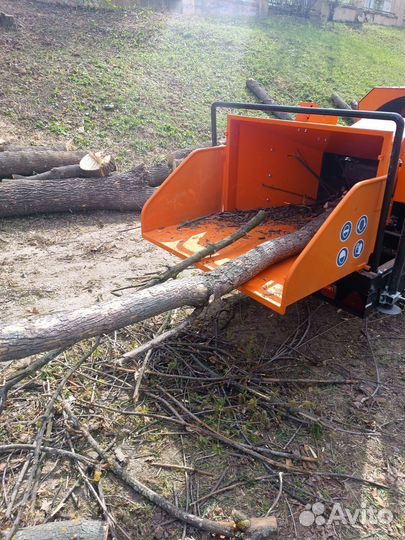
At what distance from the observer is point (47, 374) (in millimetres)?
2961

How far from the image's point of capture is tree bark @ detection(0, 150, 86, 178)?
648cm

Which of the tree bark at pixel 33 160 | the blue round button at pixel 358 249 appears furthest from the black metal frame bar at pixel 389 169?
the tree bark at pixel 33 160

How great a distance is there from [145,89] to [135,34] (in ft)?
11.7

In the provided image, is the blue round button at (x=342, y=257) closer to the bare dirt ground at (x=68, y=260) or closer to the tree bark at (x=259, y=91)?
the bare dirt ground at (x=68, y=260)

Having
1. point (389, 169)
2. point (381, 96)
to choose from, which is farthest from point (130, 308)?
point (381, 96)

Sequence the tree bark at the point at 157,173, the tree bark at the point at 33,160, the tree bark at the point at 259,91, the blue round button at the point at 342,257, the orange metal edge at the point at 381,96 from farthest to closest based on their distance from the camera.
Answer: the tree bark at the point at 259,91 < the tree bark at the point at 157,173 < the tree bark at the point at 33,160 < the orange metal edge at the point at 381,96 < the blue round button at the point at 342,257

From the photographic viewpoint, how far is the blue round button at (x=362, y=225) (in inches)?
109

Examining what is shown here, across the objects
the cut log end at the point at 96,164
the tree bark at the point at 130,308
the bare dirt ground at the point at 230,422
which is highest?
the tree bark at the point at 130,308

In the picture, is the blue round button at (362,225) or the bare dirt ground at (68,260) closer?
the blue round button at (362,225)

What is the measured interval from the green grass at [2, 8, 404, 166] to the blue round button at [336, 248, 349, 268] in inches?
236

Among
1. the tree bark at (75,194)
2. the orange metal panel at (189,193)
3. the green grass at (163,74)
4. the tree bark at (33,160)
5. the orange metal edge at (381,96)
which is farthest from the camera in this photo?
the green grass at (163,74)

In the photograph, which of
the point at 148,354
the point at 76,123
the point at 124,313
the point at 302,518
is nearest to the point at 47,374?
the point at 148,354

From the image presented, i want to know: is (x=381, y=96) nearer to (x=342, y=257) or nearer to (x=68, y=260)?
(x=342, y=257)

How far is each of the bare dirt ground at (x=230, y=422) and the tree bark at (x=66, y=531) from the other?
104 millimetres
